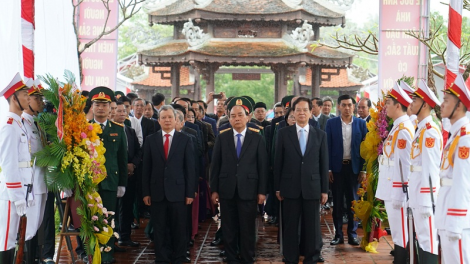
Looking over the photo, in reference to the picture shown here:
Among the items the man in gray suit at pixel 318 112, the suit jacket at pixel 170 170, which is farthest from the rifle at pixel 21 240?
the man in gray suit at pixel 318 112

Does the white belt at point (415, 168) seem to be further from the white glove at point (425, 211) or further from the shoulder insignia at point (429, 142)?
the white glove at point (425, 211)

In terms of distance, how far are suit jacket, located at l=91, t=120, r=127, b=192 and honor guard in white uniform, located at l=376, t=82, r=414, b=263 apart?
3.00 metres

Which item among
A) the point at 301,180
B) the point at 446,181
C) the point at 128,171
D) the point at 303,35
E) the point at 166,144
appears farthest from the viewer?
the point at 303,35

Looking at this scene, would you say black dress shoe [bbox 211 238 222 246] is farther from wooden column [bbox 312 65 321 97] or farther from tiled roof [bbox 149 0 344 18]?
wooden column [bbox 312 65 321 97]

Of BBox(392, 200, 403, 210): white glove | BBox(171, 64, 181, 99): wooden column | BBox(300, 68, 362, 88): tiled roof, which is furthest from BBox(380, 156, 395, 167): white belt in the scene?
BBox(300, 68, 362, 88): tiled roof

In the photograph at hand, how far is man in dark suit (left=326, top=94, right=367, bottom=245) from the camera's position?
8.20m

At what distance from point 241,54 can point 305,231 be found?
11.8 m

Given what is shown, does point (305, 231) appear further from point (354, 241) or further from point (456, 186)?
point (456, 186)

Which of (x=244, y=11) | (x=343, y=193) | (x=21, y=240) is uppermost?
(x=244, y=11)

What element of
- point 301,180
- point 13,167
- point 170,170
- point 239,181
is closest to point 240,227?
point 239,181

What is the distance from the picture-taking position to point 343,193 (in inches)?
327

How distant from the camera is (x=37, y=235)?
634 centimetres

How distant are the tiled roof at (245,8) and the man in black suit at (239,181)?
12.2 metres

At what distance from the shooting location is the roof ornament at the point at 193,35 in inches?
717
